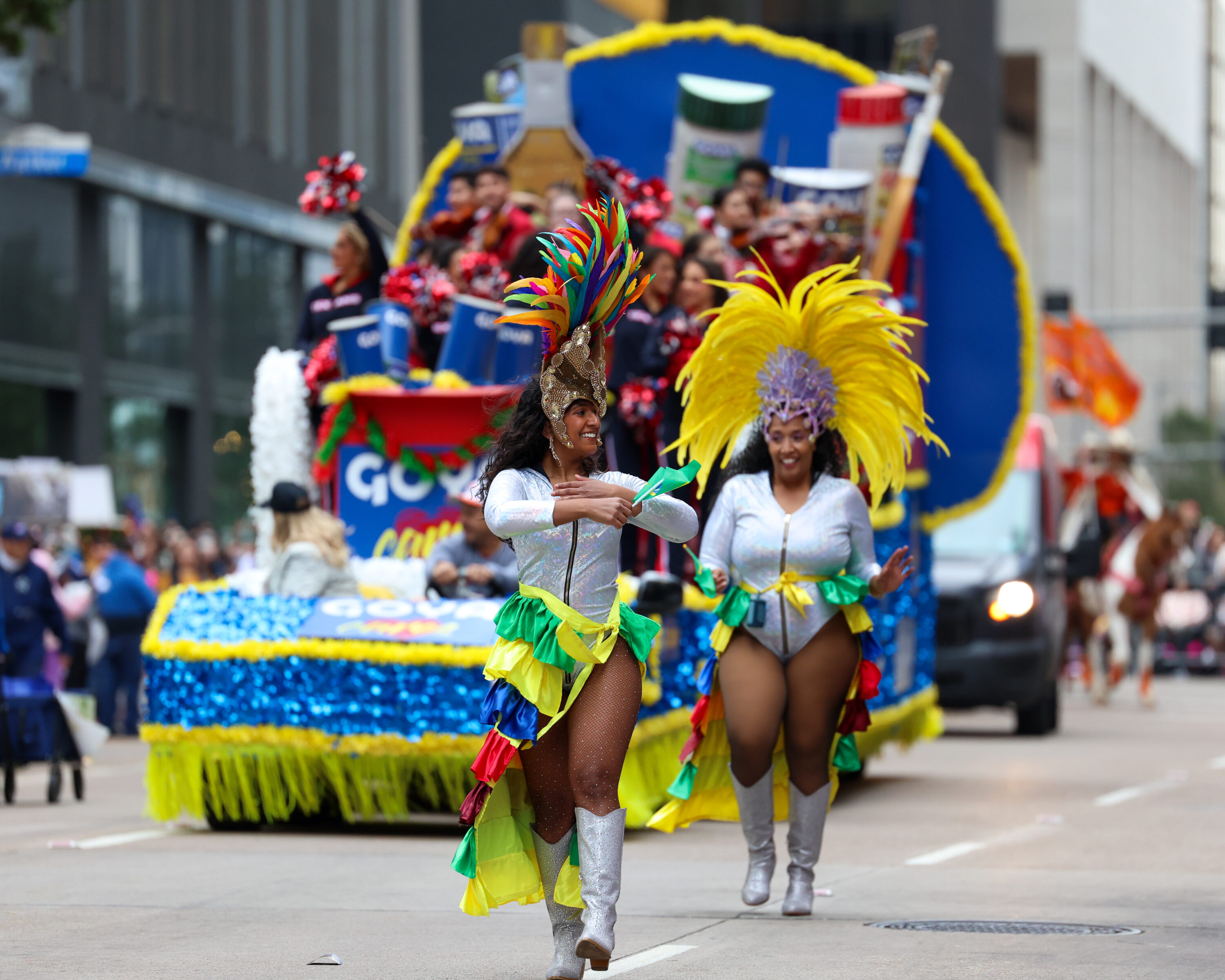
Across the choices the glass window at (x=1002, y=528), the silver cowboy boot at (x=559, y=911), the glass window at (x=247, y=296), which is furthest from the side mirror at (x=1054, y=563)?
the glass window at (x=247, y=296)

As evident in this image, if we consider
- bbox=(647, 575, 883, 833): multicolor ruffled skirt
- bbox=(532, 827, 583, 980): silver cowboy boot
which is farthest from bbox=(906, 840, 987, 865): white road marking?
bbox=(532, 827, 583, 980): silver cowboy boot

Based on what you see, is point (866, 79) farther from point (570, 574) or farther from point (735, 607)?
point (570, 574)

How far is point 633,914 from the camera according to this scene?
26.2 feet

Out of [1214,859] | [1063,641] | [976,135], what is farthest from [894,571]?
[976,135]

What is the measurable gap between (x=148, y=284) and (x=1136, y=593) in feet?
53.3

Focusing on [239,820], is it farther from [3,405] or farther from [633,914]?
[3,405]

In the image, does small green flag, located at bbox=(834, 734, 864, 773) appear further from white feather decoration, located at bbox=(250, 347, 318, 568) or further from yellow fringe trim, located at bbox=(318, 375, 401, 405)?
white feather decoration, located at bbox=(250, 347, 318, 568)

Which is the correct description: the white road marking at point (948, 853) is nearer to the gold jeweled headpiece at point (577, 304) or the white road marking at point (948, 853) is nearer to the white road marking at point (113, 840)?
the white road marking at point (113, 840)

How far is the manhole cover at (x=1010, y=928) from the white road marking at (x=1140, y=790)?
16.6 feet

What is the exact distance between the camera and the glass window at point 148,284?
33094 mm

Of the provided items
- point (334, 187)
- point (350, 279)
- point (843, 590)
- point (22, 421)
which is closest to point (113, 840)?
point (350, 279)

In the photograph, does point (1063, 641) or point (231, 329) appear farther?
point (231, 329)

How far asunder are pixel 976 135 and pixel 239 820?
35.8 m

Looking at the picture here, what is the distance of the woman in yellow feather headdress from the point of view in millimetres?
8125
